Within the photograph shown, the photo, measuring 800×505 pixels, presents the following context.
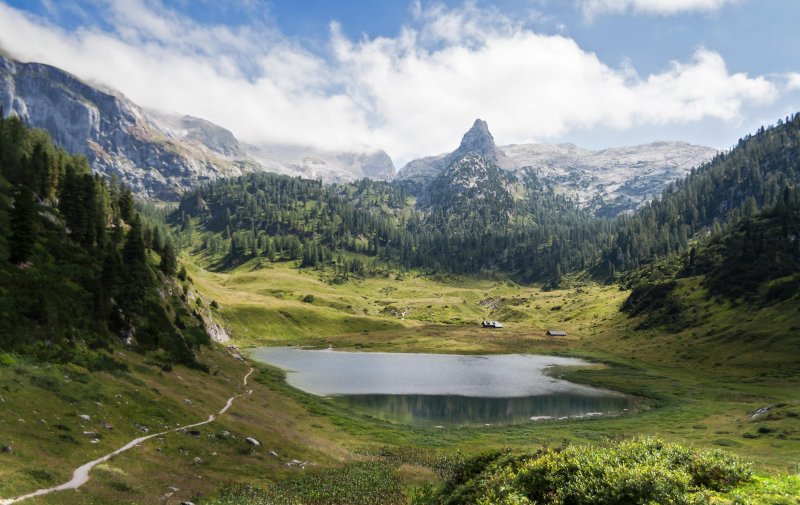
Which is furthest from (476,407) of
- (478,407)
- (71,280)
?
(71,280)

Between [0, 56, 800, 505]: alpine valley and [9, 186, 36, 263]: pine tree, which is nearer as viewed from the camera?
[0, 56, 800, 505]: alpine valley

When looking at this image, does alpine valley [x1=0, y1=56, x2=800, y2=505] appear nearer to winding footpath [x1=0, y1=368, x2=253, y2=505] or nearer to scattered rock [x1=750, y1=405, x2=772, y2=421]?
winding footpath [x1=0, y1=368, x2=253, y2=505]

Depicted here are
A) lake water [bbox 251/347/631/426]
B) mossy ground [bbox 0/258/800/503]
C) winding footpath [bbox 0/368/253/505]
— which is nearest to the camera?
winding footpath [bbox 0/368/253/505]

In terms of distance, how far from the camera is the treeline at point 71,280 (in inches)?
2053

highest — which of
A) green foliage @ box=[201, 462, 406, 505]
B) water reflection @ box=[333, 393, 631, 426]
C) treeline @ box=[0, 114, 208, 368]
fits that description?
treeline @ box=[0, 114, 208, 368]

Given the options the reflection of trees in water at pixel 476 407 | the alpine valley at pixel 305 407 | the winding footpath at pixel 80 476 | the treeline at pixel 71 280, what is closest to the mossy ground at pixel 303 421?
the alpine valley at pixel 305 407

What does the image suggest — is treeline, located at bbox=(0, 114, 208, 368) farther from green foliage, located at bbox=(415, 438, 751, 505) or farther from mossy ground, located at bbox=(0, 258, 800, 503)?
green foliage, located at bbox=(415, 438, 751, 505)

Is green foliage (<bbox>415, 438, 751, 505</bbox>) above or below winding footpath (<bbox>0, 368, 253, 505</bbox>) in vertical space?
above

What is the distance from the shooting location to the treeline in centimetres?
5216

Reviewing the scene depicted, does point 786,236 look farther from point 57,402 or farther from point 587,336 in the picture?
point 57,402

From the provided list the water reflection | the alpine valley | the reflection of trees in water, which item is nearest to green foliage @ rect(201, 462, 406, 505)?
the alpine valley

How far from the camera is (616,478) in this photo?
52.5ft

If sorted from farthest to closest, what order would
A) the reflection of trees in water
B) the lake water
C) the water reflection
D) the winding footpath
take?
1. the lake water
2. the reflection of trees in water
3. the water reflection
4. the winding footpath

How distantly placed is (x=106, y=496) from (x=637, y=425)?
78114 mm
